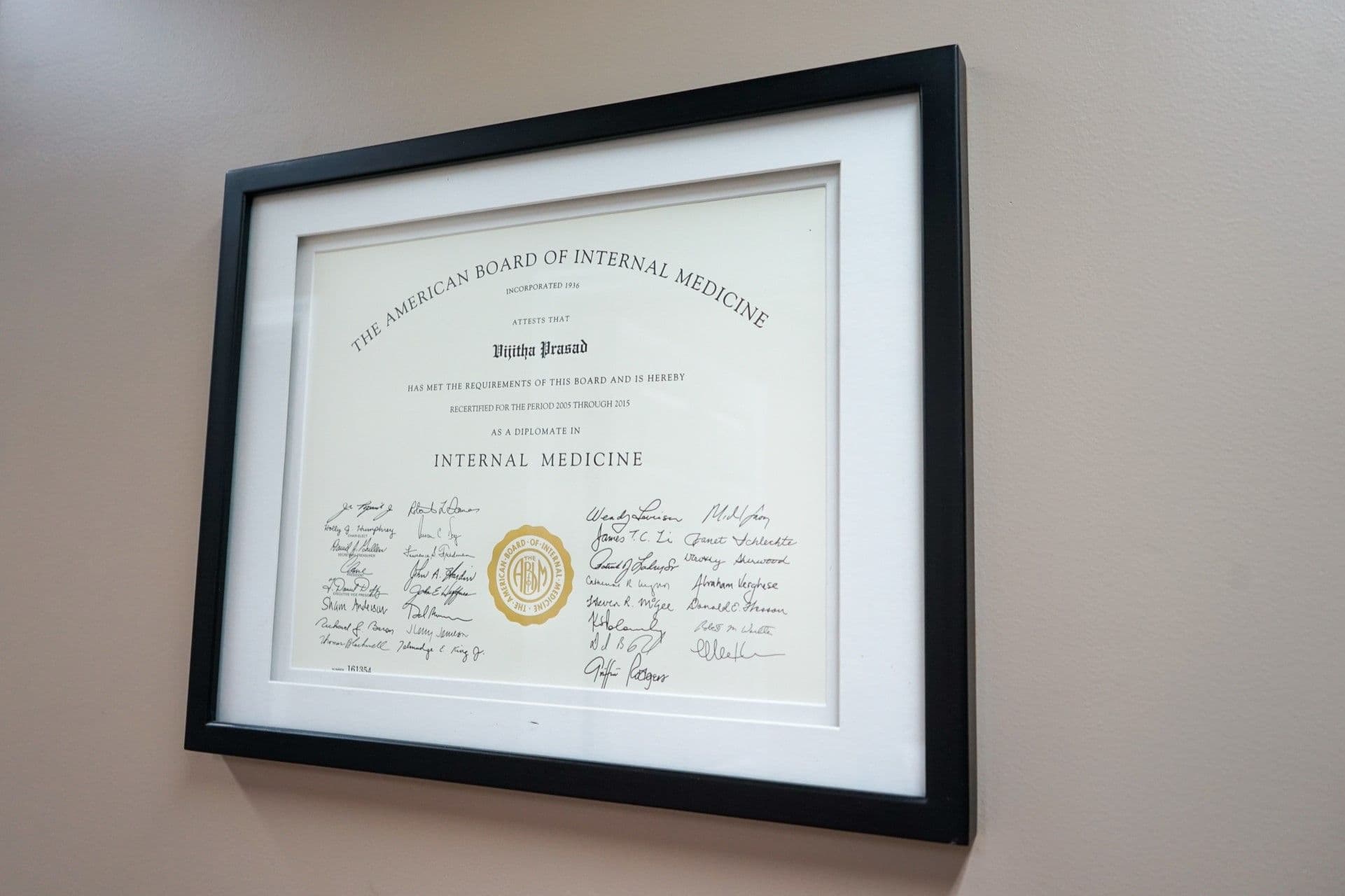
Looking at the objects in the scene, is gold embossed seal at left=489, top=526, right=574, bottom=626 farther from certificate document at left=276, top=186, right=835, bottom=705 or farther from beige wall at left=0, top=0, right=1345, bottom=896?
beige wall at left=0, top=0, right=1345, bottom=896

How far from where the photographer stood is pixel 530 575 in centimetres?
76

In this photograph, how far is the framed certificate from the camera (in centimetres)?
65

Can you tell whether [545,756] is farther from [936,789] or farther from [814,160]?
[814,160]

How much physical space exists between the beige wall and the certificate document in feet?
0.39

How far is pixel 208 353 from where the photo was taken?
93 cm

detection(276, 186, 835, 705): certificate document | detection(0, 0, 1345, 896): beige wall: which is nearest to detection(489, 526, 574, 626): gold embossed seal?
detection(276, 186, 835, 705): certificate document

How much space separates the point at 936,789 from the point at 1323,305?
411 mm

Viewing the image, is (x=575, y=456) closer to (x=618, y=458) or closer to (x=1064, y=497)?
(x=618, y=458)

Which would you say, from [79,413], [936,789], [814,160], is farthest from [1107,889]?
[79,413]

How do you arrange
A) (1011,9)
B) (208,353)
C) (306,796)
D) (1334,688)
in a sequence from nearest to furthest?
(1334,688), (1011,9), (306,796), (208,353)
